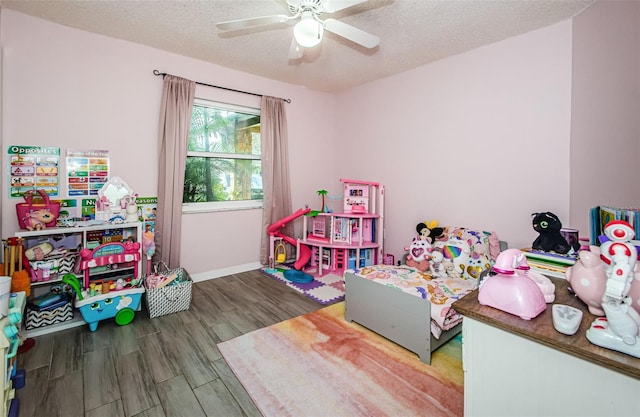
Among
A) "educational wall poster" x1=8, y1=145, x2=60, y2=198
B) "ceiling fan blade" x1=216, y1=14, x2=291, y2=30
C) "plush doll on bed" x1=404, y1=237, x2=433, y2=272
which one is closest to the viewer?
"ceiling fan blade" x1=216, y1=14, x2=291, y2=30

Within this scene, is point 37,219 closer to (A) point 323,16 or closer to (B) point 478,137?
(A) point 323,16

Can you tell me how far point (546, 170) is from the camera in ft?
7.94

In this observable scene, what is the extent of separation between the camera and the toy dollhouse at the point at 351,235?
11.6 feet

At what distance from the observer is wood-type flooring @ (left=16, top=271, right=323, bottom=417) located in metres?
1.52

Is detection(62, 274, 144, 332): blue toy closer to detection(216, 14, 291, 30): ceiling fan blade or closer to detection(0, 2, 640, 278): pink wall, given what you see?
detection(0, 2, 640, 278): pink wall

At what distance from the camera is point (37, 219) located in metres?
2.20

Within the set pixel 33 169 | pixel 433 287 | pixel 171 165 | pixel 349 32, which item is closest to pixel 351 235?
pixel 433 287

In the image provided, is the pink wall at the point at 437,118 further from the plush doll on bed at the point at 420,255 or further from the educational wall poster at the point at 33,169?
the plush doll on bed at the point at 420,255

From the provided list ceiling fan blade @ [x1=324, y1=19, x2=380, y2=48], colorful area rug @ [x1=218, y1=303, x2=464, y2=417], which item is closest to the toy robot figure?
colorful area rug @ [x1=218, y1=303, x2=464, y2=417]

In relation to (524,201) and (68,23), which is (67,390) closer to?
(68,23)

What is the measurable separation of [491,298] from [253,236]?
122 inches

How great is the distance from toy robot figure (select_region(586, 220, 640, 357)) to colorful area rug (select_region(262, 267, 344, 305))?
218 centimetres

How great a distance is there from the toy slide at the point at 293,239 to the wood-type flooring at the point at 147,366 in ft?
3.02

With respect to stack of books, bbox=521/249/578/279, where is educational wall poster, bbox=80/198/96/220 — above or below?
above
